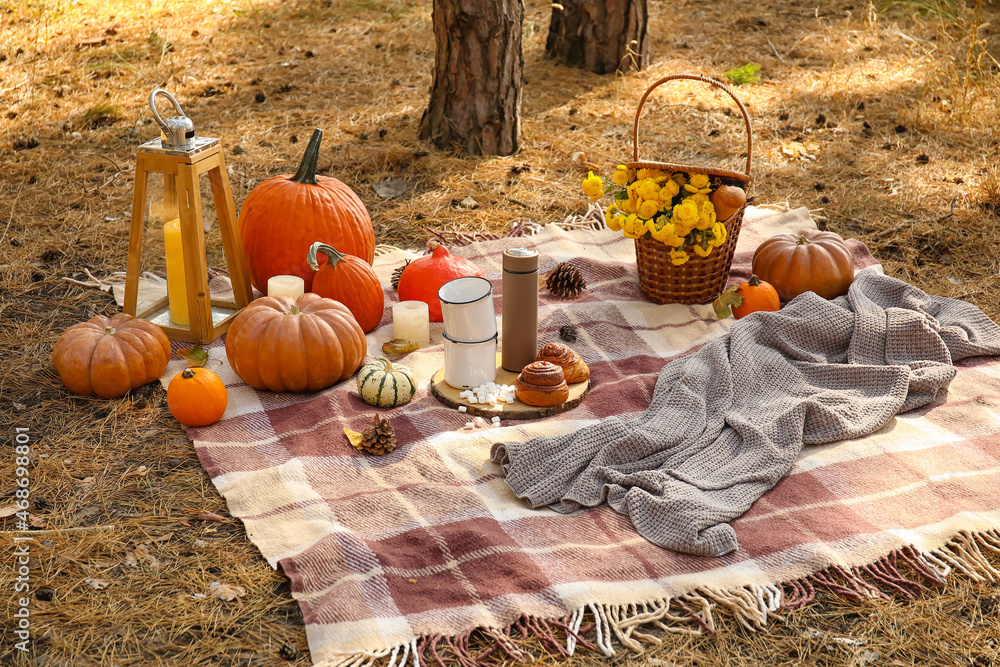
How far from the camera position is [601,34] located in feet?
21.7

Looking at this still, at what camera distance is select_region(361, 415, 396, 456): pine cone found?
9.59ft

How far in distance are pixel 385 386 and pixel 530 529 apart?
855 mm

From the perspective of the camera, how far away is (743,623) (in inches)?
89.0

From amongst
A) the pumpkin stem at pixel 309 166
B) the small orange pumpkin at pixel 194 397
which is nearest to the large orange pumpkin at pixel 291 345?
the small orange pumpkin at pixel 194 397

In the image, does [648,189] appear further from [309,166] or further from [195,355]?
[195,355]

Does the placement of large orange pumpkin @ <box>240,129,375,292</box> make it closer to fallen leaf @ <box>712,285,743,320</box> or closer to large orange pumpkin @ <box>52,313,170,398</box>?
large orange pumpkin @ <box>52,313,170,398</box>

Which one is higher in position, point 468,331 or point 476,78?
point 476,78

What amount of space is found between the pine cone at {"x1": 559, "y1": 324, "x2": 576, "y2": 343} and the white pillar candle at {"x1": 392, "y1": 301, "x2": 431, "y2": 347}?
22.1 inches

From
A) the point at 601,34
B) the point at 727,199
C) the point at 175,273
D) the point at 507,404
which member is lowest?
the point at 507,404

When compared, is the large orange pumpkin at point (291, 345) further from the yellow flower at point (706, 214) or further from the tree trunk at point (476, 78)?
the tree trunk at point (476, 78)

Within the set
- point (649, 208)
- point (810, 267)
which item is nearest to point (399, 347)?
point (649, 208)

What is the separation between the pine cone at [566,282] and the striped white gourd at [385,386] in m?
1.04

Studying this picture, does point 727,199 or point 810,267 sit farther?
point 810,267

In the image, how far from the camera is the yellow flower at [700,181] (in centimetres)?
366
